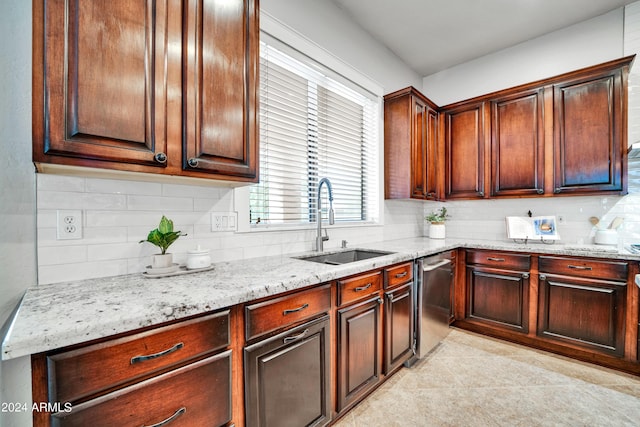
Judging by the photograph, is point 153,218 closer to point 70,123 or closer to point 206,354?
point 70,123

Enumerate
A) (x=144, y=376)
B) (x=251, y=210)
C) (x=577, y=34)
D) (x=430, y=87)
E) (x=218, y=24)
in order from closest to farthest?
1. (x=144, y=376)
2. (x=218, y=24)
3. (x=251, y=210)
4. (x=577, y=34)
5. (x=430, y=87)

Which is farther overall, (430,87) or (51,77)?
(430,87)

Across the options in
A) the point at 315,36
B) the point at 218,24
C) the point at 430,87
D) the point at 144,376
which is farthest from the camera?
the point at 430,87

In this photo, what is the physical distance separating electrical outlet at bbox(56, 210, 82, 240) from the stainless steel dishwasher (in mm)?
2125

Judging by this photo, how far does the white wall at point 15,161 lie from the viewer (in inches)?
42.3

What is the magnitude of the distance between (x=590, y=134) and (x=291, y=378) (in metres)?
3.22

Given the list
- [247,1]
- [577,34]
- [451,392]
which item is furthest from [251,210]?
[577,34]

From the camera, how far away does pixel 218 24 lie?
1.34m

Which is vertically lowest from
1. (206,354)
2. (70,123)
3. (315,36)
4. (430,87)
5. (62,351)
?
(206,354)

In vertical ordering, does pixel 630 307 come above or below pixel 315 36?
below

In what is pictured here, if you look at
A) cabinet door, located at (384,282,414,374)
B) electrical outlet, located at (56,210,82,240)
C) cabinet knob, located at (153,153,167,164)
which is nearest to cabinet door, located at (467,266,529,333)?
cabinet door, located at (384,282,414,374)

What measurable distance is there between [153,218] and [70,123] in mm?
599

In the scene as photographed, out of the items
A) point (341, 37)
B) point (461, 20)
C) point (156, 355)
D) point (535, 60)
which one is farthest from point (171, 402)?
point (535, 60)

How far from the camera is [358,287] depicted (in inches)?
66.2
